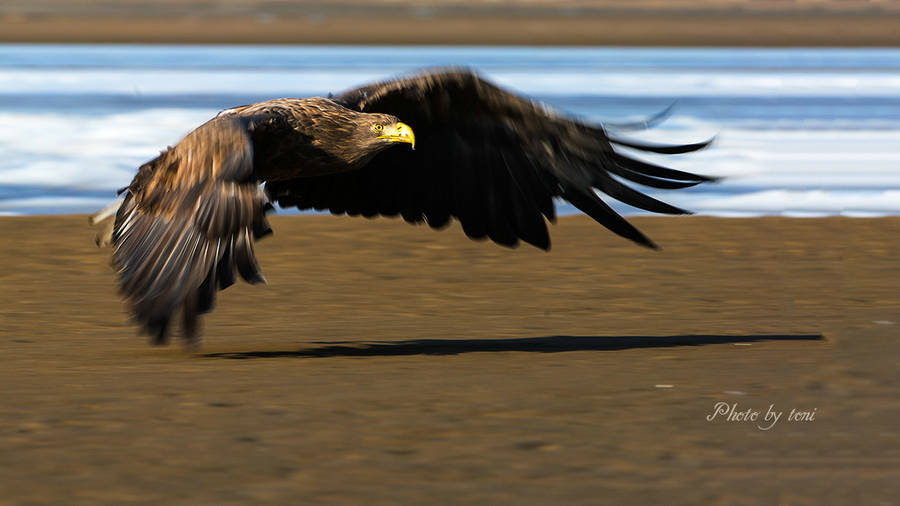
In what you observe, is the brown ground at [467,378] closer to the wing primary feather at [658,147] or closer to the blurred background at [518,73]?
the wing primary feather at [658,147]

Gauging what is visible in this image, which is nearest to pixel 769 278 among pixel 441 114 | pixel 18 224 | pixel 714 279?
pixel 714 279

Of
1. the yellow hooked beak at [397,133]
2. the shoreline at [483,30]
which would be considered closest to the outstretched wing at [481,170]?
the yellow hooked beak at [397,133]

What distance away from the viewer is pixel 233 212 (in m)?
6.28

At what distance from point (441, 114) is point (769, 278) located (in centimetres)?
250

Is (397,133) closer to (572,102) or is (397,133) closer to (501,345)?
(501,345)

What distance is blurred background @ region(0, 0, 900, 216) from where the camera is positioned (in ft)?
48.2

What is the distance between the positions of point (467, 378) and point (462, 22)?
37.7 meters

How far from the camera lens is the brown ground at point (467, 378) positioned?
5.10m

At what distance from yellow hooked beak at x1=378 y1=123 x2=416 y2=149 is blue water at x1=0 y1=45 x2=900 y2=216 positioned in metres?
5.42

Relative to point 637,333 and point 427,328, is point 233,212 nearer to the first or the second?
point 427,328

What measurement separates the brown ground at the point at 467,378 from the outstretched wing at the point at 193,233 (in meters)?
0.41

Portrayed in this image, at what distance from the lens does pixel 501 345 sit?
24.7 feet
